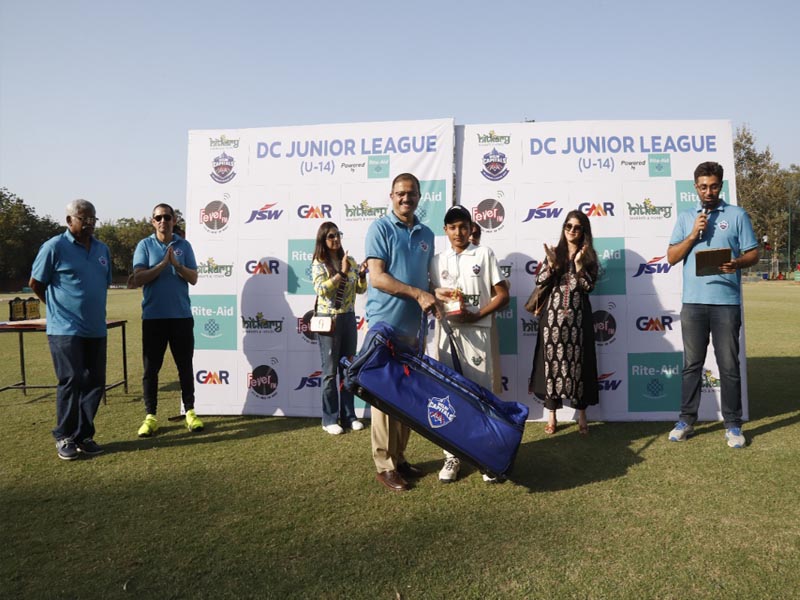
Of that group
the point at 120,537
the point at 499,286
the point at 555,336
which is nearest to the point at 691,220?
the point at 555,336

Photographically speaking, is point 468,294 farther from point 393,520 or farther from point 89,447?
point 89,447

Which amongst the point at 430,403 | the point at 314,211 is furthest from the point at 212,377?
the point at 430,403

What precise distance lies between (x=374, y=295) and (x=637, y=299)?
3.10 m

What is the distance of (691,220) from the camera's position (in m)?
4.62

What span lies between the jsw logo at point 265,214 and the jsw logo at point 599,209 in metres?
3.23

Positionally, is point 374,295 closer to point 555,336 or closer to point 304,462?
point 304,462

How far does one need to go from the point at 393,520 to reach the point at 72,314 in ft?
10.2

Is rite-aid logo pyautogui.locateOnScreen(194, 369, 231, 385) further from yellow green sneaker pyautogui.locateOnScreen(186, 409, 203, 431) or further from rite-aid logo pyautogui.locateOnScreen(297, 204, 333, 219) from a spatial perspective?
rite-aid logo pyautogui.locateOnScreen(297, 204, 333, 219)

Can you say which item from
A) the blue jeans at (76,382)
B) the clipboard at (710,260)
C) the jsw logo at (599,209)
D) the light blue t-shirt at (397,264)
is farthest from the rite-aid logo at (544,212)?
the blue jeans at (76,382)

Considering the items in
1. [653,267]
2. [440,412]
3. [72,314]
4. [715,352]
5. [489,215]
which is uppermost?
[489,215]

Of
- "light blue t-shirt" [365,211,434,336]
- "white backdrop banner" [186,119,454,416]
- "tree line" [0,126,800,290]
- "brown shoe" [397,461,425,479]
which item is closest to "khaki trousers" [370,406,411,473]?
"brown shoe" [397,461,425,479]

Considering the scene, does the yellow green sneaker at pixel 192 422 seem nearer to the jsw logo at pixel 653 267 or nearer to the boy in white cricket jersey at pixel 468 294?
the boy in white cricket jersey at pixel 468 294

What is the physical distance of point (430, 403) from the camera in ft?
11.0

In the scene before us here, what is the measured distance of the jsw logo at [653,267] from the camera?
17.7ft
